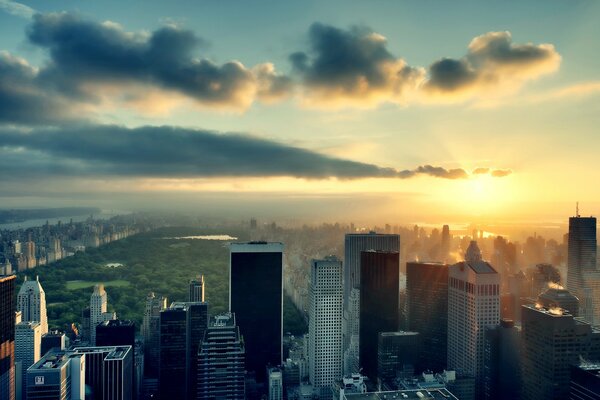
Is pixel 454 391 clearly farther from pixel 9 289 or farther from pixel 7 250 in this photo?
pixel 7 250

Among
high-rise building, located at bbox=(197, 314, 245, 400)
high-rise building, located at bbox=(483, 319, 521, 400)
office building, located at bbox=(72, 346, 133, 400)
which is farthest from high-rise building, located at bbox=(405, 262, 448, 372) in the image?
office building, located at bbox=(72, 346, 133, 400)

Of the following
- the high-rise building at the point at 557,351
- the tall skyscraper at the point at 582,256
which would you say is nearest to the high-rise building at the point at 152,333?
the high-rise building at the point at 557,351

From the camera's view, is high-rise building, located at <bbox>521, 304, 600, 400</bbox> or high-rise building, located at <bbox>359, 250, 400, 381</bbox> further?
high-rise building, located at <bbox>359, 250, 400, 381</bbox>

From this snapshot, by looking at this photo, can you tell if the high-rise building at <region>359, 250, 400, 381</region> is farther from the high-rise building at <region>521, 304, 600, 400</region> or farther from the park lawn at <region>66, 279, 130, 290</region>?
the park lawn at <region>66, 279, 130, 290</region>

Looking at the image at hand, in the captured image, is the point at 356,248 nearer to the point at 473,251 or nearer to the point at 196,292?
the point at 473,251

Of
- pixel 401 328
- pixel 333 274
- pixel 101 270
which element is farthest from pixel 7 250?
pixel 401 328

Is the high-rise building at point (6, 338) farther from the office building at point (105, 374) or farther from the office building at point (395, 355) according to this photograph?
the office building at point (395, 355)

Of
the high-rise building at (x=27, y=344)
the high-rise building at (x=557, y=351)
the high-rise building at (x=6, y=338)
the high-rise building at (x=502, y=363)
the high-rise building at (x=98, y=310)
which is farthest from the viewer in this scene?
the high-rise building at (x=98, y=310)
